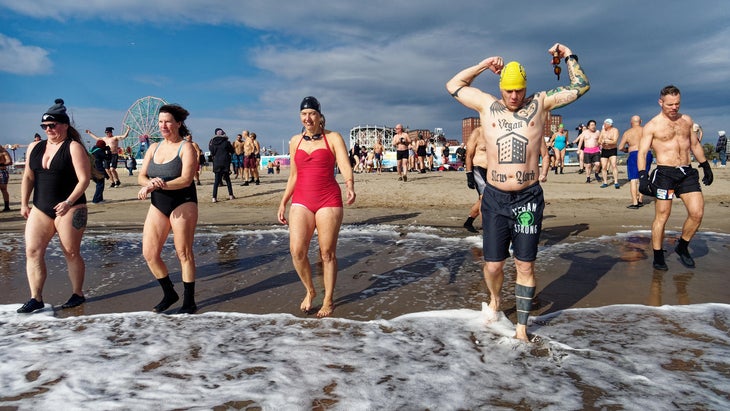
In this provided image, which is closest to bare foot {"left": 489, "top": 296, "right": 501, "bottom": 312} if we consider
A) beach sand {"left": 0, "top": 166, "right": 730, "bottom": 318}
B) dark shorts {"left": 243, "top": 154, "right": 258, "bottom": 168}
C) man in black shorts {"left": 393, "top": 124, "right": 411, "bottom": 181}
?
beach sand {"left": 0, "top": 166, "right": 730, "bottom": 318}

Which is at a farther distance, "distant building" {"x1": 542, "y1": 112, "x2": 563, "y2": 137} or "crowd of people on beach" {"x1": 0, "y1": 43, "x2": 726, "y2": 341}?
"distant building" {"x1": 542, "y1": 112, "x2": 563, "y2": 137}

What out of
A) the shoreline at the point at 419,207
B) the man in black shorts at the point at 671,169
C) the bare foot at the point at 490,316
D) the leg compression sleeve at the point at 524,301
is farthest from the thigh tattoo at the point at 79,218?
the man in black shorts at the point at 671,169

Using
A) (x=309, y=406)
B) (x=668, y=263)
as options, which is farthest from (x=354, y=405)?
(x=668, y=263)

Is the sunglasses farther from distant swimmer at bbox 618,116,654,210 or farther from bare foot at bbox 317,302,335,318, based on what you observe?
distant swimmer at bbox 618,116,654,210

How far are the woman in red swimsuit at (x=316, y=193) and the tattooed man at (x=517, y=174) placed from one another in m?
1.30

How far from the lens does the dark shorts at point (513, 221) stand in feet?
11.0

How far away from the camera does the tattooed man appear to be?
3.37 m

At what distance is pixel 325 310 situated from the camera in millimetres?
4074

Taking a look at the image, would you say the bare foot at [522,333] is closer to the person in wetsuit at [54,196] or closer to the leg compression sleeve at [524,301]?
the leg compression sleeve at [524,301]

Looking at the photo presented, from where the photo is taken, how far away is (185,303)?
14.0 feet

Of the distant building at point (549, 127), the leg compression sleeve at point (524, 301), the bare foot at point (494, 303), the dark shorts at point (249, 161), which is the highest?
the distant building at point (549, 127)

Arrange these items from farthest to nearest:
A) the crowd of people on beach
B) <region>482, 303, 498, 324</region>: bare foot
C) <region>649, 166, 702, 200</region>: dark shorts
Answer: <region>649, 166, 702, 200</region>: dark shorts < <region>482, 303, 498, 324</region>: bare foot < the crowd of people on beach

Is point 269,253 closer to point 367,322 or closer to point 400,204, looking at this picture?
point 367,322

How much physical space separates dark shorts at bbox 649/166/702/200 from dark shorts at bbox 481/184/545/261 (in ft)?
9.60
